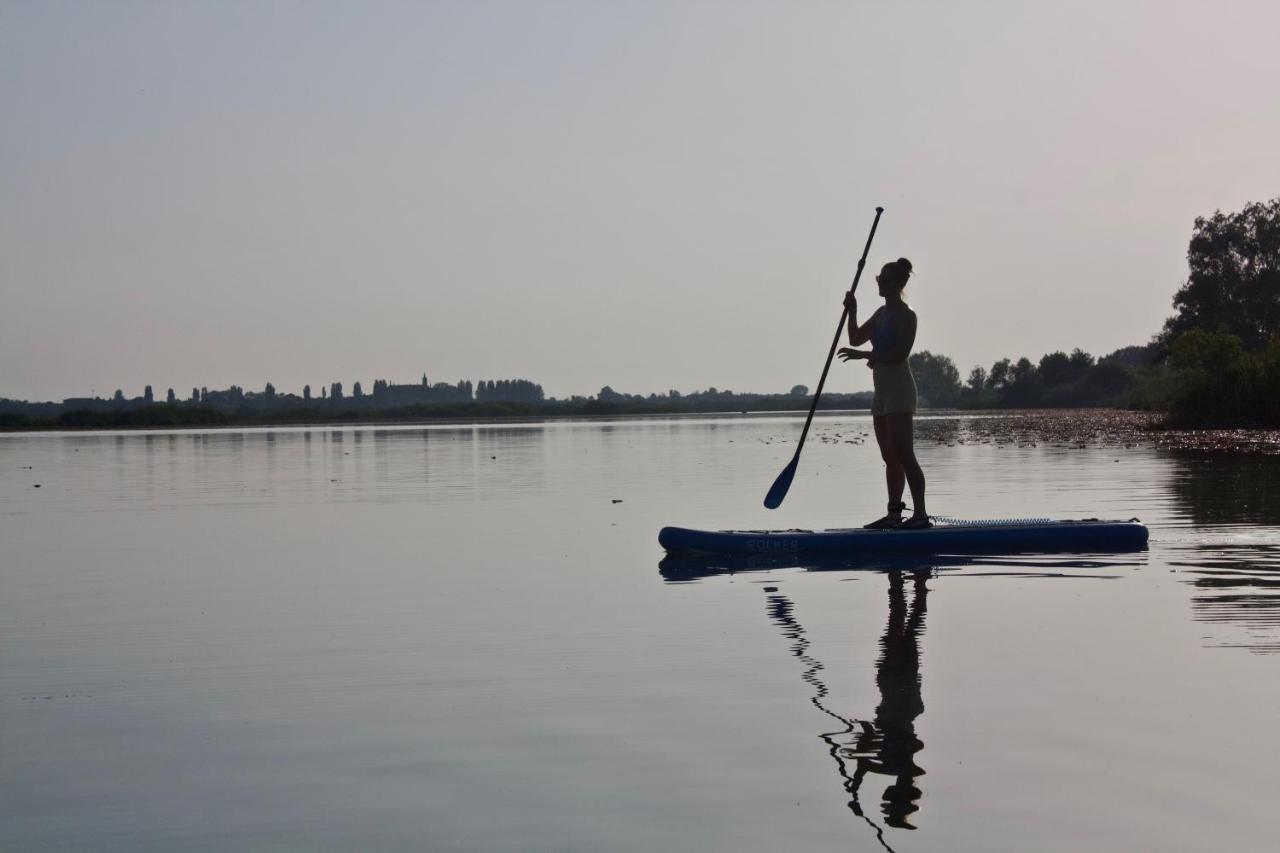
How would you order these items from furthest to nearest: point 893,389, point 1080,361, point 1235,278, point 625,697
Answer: point 1080,361, point 1235,278, point 893,389, point 625,697

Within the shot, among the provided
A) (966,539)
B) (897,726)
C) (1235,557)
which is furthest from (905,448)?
(897,726)

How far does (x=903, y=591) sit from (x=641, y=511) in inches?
296

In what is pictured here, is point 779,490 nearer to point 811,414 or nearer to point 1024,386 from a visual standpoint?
point 811,414

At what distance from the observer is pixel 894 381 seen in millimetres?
11461

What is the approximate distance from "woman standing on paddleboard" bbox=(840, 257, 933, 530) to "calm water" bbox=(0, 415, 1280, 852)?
0.98m

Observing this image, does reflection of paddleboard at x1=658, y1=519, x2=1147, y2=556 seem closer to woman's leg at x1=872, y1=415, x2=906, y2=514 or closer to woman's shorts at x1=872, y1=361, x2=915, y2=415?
woman's leg at x1=872, y1=415, x2=906, y2=514

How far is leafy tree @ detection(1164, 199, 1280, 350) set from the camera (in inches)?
2953

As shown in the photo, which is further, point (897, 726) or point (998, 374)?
point (998, 374)

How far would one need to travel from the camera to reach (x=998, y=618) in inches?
312

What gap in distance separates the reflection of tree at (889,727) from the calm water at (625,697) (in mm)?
19

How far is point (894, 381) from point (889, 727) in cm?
638

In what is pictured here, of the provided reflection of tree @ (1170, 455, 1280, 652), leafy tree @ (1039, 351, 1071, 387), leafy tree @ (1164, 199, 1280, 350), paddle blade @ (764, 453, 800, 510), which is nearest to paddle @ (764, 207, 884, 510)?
paddle blade @ (764, 453, 800, 510)

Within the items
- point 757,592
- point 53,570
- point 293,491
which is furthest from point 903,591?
point 293,491

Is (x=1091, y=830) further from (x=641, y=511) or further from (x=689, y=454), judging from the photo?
(x=689, y=454)
